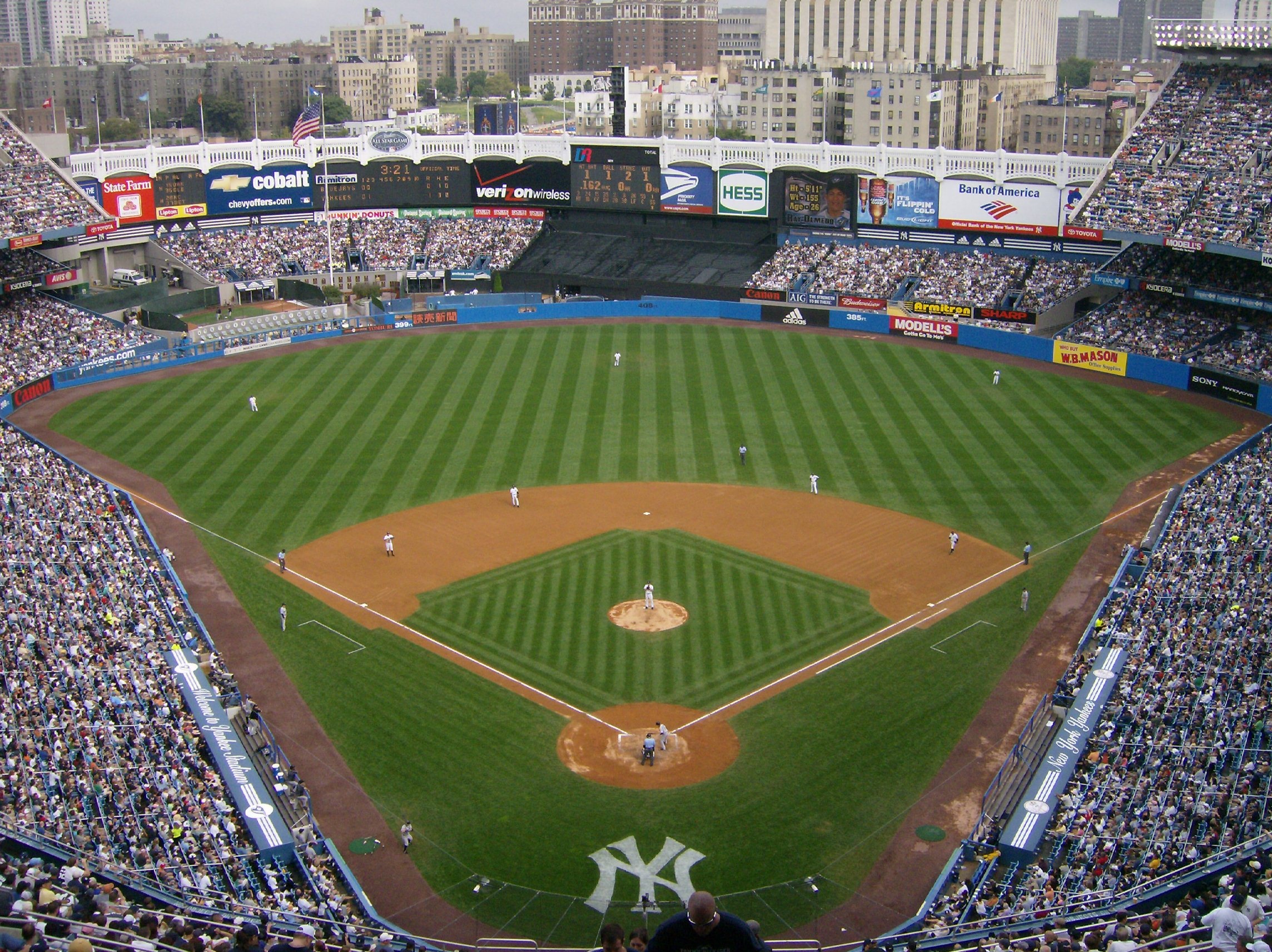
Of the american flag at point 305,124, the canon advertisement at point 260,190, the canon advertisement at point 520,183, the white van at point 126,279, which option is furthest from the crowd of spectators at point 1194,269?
the white van at point 126,279

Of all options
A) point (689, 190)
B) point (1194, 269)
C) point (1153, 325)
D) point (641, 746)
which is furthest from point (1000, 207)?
point (641, 746)

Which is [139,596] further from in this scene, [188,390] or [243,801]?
[188,390]

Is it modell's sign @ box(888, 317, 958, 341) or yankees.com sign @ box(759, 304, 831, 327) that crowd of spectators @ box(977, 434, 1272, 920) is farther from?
yankees.com sign @ box(759, 304, 831, 327)

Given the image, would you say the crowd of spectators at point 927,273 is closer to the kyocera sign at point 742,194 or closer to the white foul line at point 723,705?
the kyocera sign at point 742,194

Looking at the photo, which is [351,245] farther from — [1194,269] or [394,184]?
[1194,269]

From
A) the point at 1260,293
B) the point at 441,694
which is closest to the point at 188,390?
the point at 441,694

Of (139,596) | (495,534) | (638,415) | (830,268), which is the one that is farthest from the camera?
(830,268)

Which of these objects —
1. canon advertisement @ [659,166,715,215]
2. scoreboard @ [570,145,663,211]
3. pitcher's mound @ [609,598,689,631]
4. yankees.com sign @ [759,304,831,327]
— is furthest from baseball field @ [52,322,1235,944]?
scoreboard @ [570,145,663,211]

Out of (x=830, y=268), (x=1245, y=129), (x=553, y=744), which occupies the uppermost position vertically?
(x=1245, y=129)
